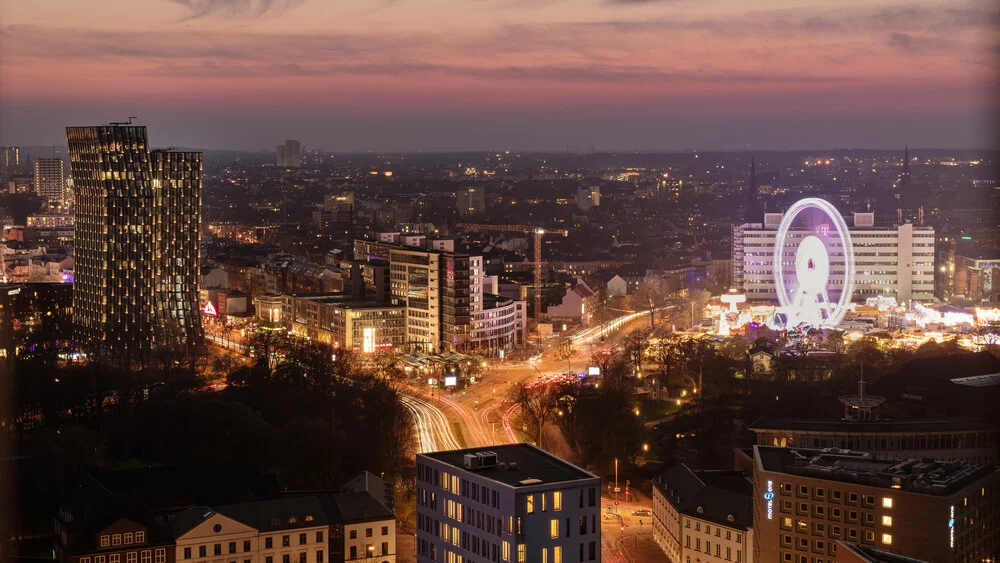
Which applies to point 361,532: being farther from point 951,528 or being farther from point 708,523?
point 951,528

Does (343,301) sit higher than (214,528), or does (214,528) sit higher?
(343,301)

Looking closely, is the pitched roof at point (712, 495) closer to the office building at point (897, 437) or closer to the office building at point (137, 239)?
the office building at point (897, 437)

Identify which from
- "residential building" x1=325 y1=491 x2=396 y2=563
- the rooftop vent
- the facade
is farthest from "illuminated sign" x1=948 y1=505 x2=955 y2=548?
the facade

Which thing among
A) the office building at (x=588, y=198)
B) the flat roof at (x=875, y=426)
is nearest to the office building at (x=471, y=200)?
the office building at (x=588, y=198)

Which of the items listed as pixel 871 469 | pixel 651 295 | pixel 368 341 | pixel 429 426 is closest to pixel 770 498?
pixel 871 469

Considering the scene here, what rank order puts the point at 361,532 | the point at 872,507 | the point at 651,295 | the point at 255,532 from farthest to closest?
the point at 651,295, the point at 361,532, the point at 255,532, the point at 872,507
